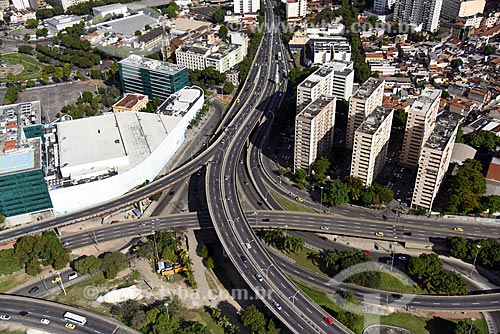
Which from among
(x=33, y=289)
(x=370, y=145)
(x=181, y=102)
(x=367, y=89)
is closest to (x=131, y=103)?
(x=181, y=102)

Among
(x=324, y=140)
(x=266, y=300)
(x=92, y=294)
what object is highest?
(x=324, y=140)

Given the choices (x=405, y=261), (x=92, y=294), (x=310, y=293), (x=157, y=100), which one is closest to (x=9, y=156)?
(x=92, y=294)

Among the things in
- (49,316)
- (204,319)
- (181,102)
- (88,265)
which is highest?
(181,102)

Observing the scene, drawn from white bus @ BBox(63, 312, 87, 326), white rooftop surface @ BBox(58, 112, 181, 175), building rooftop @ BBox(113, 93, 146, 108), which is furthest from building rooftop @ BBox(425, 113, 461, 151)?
building rooftop @ BBox(113, 93, 146, 108)

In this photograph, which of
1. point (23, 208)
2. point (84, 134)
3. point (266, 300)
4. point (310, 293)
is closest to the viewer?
point (266, 300)

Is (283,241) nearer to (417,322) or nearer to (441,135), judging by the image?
(417,322)

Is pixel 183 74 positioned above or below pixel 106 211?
above

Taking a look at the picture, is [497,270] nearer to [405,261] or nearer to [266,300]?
[405,261]

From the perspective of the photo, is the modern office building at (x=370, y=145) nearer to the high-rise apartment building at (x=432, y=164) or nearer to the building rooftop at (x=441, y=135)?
the high-rise apartment building at (x=432, y=164)
